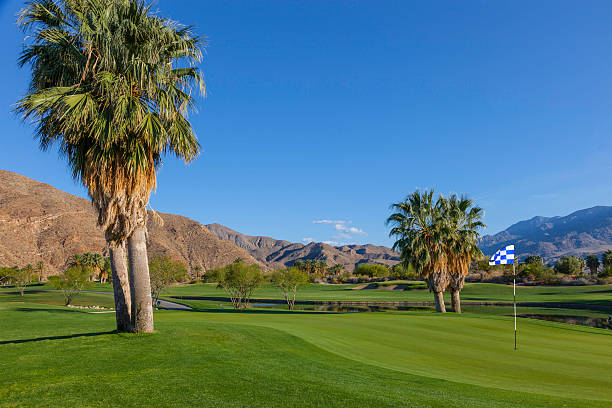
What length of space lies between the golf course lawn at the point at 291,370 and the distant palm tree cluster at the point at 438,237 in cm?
1491

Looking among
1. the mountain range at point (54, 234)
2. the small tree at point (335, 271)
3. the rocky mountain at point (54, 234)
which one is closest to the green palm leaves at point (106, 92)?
the rocky mountain at point (54, 234)

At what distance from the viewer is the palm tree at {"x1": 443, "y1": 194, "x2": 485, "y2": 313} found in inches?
1276

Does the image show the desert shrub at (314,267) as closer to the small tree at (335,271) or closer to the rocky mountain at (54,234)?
the small tree at (335,271)

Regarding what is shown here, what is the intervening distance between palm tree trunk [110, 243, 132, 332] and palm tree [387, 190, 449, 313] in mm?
23840

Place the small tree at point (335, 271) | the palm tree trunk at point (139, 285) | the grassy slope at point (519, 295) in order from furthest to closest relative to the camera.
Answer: the small tree at point (335, 271) < the grassy slope at point (519, 295) < the palm tree trunk at point (139, 285)

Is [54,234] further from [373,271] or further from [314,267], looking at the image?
[373,271]

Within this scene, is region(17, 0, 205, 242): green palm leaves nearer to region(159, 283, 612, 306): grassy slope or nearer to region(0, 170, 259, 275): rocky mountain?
region(159, 283, 612, 306): grassy slope

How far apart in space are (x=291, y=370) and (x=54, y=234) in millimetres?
137831

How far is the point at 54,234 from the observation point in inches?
4801

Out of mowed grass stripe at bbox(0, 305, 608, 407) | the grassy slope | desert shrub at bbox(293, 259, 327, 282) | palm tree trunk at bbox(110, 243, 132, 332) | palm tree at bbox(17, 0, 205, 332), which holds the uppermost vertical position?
palm tree at bbox(17, 0, 205, 332)

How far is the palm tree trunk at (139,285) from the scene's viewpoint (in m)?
12.2

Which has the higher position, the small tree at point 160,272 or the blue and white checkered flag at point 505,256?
the blue and white checkered flag at point 505,256

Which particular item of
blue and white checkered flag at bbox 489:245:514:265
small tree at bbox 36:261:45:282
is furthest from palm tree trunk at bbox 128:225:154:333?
small tree at bbox 36:261:45:282

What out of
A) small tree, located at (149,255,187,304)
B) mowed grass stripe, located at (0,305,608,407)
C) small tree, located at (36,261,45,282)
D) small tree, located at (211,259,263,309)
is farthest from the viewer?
small tree, located at (36,261,45,282)
